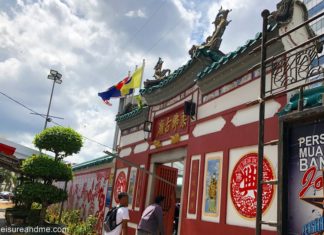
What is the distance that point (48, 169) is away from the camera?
13.5 metres

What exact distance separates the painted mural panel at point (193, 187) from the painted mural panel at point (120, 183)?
3809mm

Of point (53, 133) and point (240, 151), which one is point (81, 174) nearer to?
point (53, 133)

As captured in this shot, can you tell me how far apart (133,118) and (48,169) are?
434 centimetres

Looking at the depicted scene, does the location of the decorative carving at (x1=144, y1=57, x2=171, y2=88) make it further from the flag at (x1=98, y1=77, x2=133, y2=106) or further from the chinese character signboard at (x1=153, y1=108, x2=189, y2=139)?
the flag at (x1=98, y1=77, x2=133, y2=106)

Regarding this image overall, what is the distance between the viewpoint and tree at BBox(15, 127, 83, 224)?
42.9 ft

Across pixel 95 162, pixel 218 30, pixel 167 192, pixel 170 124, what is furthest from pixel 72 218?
pixel 218 30

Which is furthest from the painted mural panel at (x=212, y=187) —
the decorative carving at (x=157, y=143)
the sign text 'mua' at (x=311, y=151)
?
the sign text 'mua' at (x=311, y=151)

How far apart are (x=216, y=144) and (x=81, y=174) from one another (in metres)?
12.1

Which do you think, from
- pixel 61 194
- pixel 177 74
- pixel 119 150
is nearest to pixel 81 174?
pixel 61 194

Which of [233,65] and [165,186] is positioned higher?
[233,65]

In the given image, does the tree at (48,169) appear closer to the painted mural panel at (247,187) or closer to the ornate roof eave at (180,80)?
the ornate roof eave at (180,80)

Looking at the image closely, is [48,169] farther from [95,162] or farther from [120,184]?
[120,184]

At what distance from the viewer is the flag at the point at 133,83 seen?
14.4m

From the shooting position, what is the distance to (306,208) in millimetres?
3047
